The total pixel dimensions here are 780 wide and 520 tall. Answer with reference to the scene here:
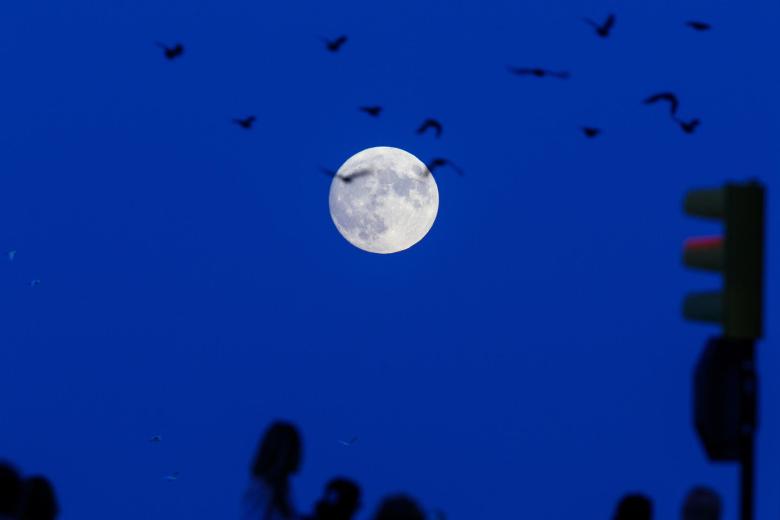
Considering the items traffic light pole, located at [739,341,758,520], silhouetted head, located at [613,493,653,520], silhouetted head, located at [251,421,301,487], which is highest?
traffic light pole, located at [739,341,758,520]

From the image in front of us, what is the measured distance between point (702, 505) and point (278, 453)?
227cm

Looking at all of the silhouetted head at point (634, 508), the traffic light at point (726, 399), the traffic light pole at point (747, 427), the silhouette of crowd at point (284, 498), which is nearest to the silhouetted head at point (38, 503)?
the silhouette of crowd at point (284, 498)

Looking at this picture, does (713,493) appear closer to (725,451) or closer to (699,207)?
(725,451)

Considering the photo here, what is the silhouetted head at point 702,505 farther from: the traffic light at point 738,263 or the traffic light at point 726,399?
the traffic light at point 738,263

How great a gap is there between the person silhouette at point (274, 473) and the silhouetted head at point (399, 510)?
115 centimetres

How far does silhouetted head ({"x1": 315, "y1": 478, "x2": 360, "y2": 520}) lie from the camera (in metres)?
7.22

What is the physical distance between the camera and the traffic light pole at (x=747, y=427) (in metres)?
6.92

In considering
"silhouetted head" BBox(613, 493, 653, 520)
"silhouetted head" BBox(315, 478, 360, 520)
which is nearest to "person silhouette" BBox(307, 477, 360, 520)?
"silhouetted head" BBox(315, 478, 360, 520)

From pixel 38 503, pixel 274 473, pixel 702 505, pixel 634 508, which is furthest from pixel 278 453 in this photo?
pixel 702 505

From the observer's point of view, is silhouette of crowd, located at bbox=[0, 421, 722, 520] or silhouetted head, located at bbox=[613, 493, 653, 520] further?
silhouetted head, located at bbox=[613, 493, 653, 520]

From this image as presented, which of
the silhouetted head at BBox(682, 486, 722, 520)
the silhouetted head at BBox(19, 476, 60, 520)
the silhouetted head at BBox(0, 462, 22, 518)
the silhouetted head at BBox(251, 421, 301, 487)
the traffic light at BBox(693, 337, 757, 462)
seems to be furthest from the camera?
the silhouetted head at BBox(251, 421, 301, 487)

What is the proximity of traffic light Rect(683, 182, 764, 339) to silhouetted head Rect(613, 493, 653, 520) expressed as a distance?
3.14ft

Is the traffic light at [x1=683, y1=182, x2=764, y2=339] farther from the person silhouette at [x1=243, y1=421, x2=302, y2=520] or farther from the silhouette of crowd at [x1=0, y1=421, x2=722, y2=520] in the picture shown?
the person silhouette at [x1=243, y1=421, x2=302, y2=520]

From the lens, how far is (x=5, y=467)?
250 inches
